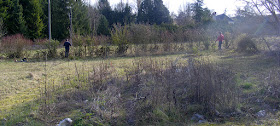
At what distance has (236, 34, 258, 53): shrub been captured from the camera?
13867 millimetres

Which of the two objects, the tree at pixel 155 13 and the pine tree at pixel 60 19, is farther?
the tree at pixel 155 13

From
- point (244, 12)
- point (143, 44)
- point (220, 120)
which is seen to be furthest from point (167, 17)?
point (220, 120)

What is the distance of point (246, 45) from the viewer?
557 inches

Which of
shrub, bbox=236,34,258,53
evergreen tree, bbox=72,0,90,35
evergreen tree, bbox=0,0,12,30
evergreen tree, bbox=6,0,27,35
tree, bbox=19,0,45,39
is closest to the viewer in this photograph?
shrub, bbox=236,34,258,53

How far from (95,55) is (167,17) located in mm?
24215

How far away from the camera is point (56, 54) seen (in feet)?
50.4

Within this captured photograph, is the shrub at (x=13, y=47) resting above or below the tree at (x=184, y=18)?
below

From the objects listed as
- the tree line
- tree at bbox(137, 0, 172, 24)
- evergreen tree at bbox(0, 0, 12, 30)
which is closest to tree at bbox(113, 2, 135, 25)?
the tree line

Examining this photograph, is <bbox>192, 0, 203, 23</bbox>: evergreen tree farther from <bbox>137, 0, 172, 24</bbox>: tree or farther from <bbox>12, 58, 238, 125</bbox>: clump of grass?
<bbox>12, 58, 238, 125</bbox>: clump of grass

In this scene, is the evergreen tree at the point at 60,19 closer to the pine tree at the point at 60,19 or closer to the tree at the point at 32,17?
the pine tree at the point at 60,19

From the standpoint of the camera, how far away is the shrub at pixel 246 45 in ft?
45.5

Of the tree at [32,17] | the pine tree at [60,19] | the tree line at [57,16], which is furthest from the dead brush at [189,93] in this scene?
the pine tree at [60,19]

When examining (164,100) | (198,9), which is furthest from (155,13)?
(164,100)

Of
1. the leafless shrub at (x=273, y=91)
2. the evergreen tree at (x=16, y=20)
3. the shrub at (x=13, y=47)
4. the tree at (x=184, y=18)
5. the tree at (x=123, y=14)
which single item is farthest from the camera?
the tree at (x=123, y=14)
